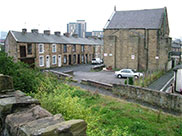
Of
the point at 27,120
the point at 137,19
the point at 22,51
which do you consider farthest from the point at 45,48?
the point at 27,120

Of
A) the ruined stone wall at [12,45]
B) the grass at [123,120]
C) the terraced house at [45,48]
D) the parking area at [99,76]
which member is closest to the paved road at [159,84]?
the parking area at [99,76]

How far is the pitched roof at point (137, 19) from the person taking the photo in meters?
33.1

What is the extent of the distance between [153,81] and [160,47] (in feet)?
37.4

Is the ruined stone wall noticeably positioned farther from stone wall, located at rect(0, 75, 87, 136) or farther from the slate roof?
stone wall, located at rect(0, 75, 87, 136)

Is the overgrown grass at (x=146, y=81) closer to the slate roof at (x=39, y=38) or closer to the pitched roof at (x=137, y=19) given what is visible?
the pitched roof at (x=137, y=19)

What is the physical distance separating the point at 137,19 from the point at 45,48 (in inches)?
740

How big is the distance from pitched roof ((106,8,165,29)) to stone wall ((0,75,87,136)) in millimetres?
31558

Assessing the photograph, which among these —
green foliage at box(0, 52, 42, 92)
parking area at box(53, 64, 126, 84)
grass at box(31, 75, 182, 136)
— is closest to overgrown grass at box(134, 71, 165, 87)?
parking area at box(53, 64, 126, 84)

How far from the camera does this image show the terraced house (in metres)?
33.0

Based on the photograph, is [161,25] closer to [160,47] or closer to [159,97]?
[160,47]

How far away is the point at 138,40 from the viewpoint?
1319 inches

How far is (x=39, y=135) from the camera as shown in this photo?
2.77 metres

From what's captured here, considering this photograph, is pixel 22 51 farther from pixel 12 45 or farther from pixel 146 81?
pixel 146 81

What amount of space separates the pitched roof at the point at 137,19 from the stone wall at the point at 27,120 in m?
31.6
